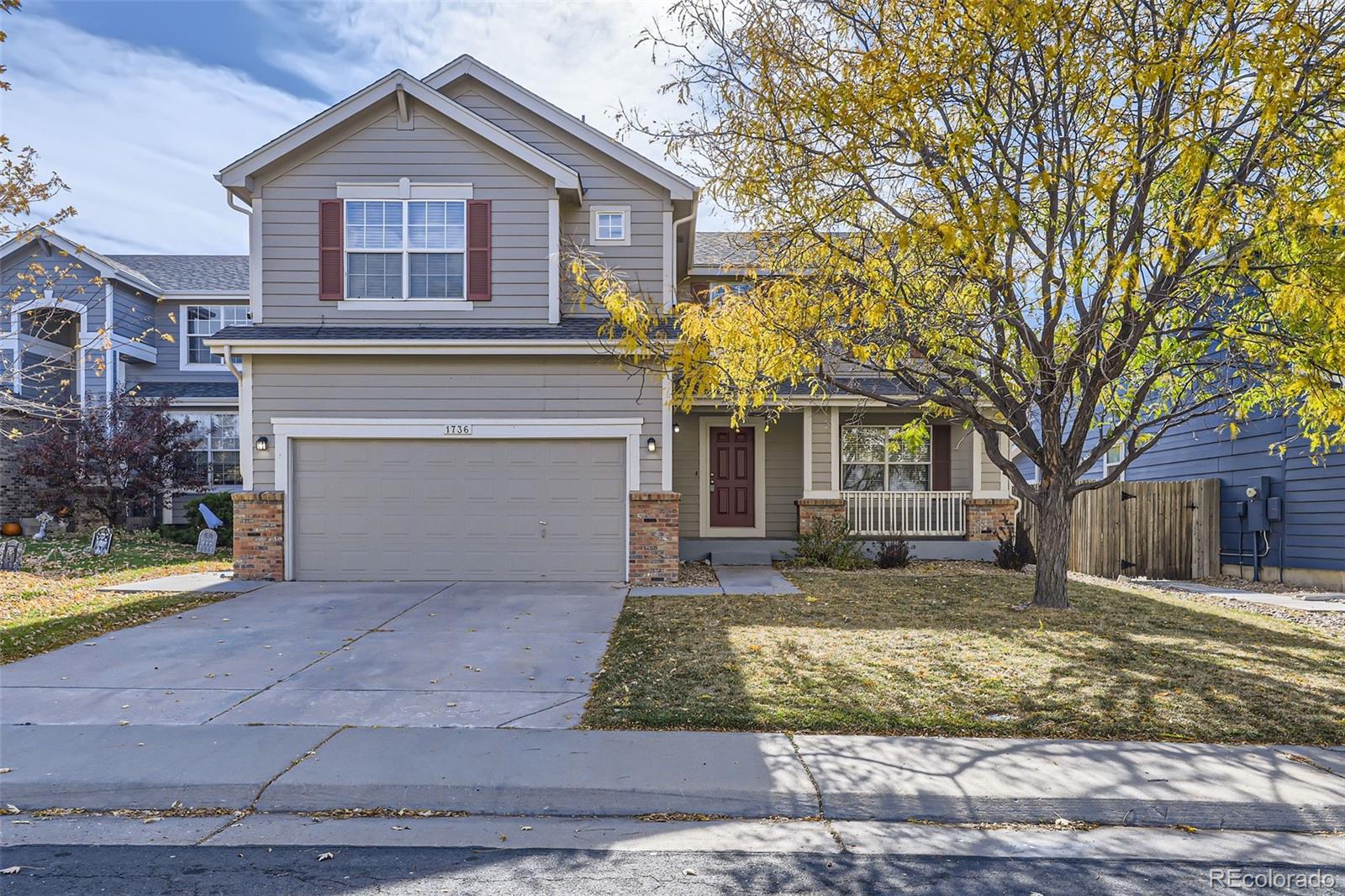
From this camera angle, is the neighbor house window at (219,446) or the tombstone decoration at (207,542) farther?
the neighbor house window at (219,446)

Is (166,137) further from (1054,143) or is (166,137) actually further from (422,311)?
(1054,143)

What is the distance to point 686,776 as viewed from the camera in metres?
4.73

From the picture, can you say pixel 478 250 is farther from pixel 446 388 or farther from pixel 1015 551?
pixel 1015 551

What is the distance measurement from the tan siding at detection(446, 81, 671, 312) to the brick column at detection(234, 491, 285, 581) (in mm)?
5468

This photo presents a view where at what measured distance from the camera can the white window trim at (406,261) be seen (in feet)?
40.1

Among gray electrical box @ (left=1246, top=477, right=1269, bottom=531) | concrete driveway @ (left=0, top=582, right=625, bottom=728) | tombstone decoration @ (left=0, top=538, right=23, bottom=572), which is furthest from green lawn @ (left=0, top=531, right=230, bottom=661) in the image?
gray electrical box @ (left=1246, top=477, right=1269, bottom=531)

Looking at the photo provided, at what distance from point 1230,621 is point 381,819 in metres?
9.94

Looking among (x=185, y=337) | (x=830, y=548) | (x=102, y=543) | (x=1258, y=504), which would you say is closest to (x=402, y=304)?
(x=102, y=543)

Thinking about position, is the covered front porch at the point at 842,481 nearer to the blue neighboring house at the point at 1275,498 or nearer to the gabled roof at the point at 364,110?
the blue neighboring house at the point at 1275,498

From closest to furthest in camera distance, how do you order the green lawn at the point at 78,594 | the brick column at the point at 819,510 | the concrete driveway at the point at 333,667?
1. the concrete driveway at the point at 333,667
2. the green lawn at the point at 78,594
3. the brick column at the point at 819,510

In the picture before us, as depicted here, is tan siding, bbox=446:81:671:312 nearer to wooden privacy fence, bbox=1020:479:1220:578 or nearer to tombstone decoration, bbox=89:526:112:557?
wooden privacy fence, bbox=1020:479:1220:578

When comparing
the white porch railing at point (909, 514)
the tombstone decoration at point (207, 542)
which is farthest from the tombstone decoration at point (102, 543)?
the white porch railing at point (909, 514)

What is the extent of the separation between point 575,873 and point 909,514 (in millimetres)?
12852

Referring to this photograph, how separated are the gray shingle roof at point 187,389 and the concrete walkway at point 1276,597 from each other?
21434 mm
